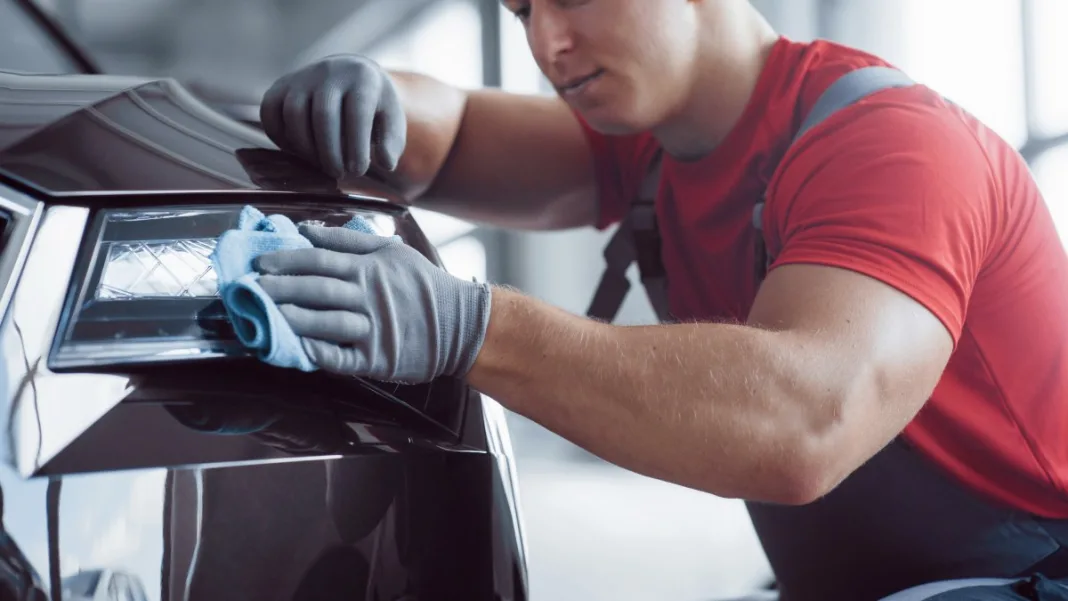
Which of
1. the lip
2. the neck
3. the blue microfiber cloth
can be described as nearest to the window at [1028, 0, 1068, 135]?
the neck

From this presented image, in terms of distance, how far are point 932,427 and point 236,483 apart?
2.69ft

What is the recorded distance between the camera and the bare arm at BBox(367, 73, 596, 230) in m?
1.43

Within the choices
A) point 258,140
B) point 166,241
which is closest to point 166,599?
point 166,241

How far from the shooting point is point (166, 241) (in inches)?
25.4

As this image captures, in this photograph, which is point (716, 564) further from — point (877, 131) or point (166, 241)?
point (166, 241)

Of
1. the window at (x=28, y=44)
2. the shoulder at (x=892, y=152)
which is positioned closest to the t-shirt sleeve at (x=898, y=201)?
the shoulder at (x=892, y=152)

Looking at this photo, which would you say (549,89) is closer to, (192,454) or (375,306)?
(375,306)

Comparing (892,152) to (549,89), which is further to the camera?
(549,89)

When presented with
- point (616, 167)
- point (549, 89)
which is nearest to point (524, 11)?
point (616, 167)

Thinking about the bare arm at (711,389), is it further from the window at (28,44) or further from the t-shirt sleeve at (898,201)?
the window at (28,44)

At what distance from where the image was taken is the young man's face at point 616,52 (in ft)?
3.94

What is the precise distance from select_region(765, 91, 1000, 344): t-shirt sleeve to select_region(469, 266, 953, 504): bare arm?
67 millimetres

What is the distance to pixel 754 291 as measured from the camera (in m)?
1.22

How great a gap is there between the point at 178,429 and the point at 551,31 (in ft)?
2.66
